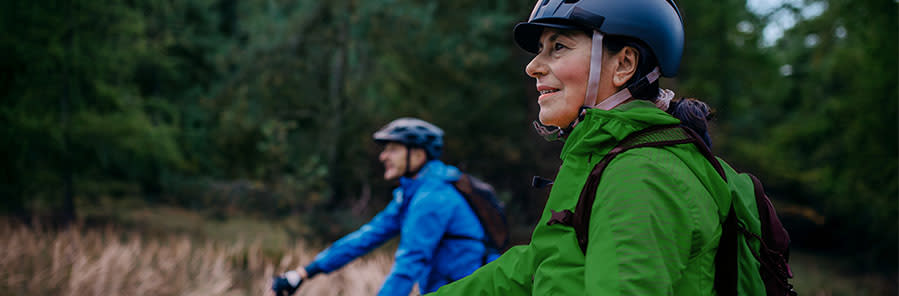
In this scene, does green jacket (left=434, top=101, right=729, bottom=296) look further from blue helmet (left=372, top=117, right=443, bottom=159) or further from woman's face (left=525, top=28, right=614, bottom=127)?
blue helmet (left=372, top=117, right=443, bottom=159)

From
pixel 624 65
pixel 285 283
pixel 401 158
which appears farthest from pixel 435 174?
pixel 624 65

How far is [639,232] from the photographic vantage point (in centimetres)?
117

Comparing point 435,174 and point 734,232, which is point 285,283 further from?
point 734,232

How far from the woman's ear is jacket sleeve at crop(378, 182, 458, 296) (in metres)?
1.90

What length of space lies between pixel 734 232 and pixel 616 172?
14.5 inches

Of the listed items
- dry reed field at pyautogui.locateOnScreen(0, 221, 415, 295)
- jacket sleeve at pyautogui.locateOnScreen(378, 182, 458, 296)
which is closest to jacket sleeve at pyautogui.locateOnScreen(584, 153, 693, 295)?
jacket sleeve at pyautogui.locateOnScreen(378, 182, 458, 296)

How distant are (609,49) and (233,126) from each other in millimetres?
13381

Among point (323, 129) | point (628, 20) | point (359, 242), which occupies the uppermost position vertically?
point (628, 20)

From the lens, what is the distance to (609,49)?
5.48 ft

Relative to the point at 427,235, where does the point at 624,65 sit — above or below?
above

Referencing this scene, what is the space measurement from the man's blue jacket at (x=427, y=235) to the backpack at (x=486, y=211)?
4 centimetres

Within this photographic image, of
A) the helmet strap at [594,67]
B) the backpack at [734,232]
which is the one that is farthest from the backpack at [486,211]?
the backpack at [734,232]

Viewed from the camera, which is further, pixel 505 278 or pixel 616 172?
pixel 505 278

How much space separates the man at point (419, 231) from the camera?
3.33m
